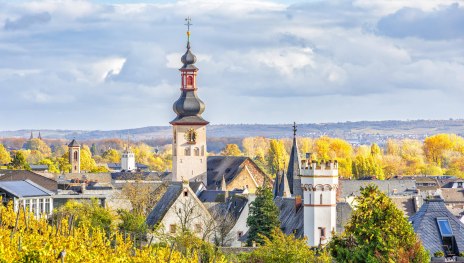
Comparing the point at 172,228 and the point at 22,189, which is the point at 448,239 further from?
the point at 22,189

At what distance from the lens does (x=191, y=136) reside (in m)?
139

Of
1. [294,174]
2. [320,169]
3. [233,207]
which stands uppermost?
[294,174]

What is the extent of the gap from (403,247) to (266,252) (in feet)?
38.2

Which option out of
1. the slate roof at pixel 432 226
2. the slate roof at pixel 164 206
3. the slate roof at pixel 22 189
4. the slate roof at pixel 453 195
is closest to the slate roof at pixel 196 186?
the slate roof at pixel 22 189

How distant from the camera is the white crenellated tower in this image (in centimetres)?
7738

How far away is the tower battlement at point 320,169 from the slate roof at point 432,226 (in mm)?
17307

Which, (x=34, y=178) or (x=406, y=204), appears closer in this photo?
(x=406, y=204)

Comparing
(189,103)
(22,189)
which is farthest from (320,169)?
(189,103)

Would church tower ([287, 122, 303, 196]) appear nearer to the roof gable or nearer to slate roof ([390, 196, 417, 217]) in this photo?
slate roof ([390, 196, 417, 217])

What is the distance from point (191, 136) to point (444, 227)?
81.1m

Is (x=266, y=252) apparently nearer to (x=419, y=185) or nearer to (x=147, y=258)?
(x=147, y=258)

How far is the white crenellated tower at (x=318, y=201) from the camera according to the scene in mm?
77375

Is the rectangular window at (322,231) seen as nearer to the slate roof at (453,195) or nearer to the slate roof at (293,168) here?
the slate roof at (293,168)

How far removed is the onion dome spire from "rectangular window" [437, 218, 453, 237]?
78.4 metres
